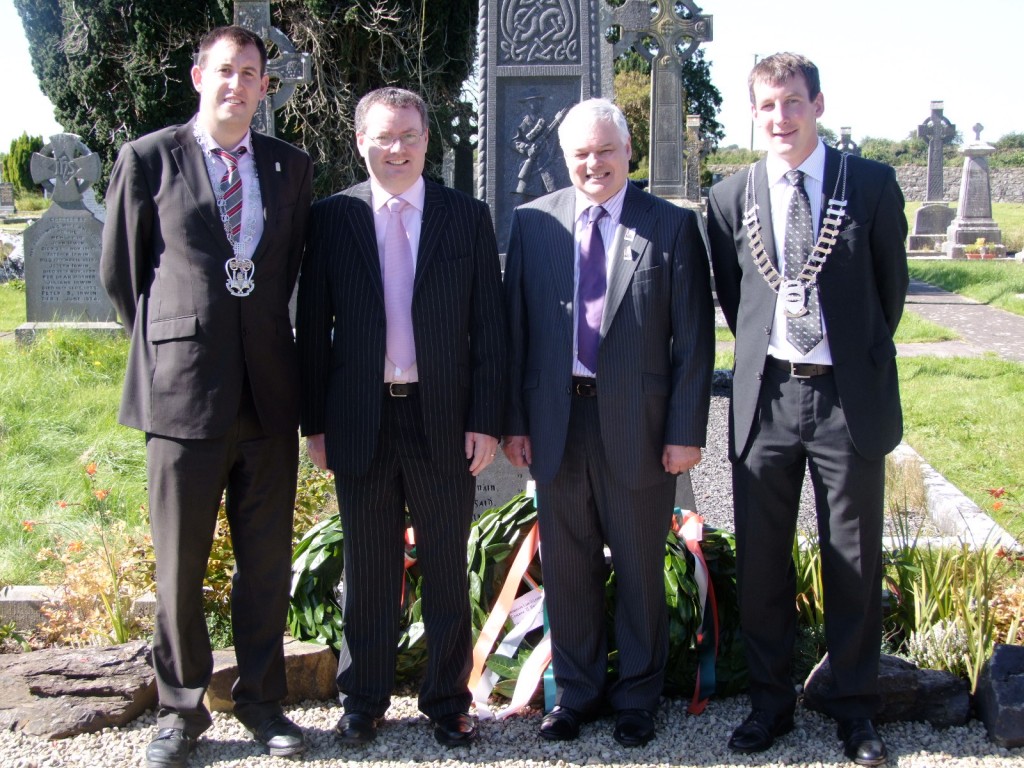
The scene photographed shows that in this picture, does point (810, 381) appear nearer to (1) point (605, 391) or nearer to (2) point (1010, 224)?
(1) point (605, 391)

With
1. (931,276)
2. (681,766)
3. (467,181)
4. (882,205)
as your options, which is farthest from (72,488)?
(931,276)

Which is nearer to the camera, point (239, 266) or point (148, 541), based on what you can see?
point (239, 266)

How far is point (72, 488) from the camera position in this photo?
5477mm

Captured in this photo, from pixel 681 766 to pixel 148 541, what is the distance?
2.30m

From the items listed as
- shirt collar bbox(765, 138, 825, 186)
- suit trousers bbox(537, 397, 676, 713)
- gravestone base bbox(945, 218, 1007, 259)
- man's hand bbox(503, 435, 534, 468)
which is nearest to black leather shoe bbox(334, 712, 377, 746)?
suit trousers bbox(537, 397, 676, 713)

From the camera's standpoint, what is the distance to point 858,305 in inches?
115

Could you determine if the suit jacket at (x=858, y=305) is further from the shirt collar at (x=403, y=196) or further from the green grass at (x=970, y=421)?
the green grass at (x=970, y=421)

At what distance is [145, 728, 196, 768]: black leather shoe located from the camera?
2.96 meters

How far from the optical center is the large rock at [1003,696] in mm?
3082

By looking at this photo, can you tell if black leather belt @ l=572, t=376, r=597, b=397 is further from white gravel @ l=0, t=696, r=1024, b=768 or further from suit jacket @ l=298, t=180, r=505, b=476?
white gravel @ l=0, t=696, r=1024, b=768

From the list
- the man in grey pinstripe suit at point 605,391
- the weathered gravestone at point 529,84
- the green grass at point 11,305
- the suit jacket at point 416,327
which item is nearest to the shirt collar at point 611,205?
the man in grey pinstripe suit at point 605,391

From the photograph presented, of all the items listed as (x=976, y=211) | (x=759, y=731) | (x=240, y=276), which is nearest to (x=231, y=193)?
(x=240, y=276)

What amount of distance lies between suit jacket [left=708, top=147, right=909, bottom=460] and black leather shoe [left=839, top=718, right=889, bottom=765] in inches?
32.8

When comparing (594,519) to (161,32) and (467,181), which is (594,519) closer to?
(467,181)
